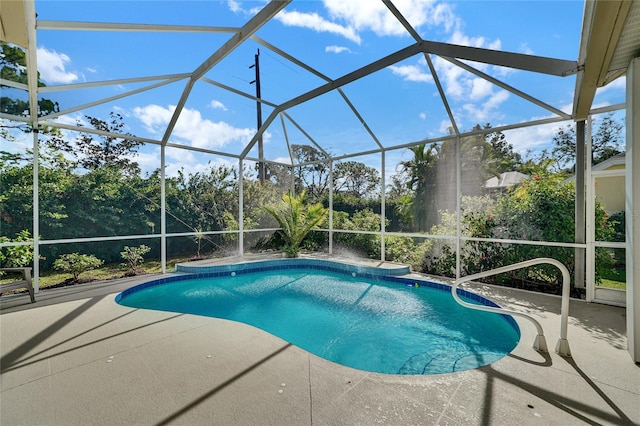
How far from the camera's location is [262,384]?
7.68 feet

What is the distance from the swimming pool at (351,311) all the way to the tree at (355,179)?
8.97 feet

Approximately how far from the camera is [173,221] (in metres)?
8.38

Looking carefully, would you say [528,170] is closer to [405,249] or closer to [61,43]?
[405,249]

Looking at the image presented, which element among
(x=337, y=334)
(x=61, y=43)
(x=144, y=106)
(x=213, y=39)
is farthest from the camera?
(x=144, y=106)

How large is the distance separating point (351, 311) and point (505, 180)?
14.3 ft

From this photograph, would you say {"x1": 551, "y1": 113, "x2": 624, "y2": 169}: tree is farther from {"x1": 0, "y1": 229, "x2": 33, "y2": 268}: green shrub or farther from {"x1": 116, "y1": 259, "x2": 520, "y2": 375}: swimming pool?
{"x1": 0, "y1": 229, "x2": 33, "y2": 268}: green shrub

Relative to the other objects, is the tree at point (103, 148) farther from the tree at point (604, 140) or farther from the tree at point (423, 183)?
the tree at point (604, 140)

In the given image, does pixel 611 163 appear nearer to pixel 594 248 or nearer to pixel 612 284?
pixel 594 248

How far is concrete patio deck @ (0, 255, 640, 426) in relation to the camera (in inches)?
78.0

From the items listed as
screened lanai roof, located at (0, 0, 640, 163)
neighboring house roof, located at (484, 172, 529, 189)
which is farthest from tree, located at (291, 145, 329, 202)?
neighboring house roof, located at (484, 172, 529, 189)

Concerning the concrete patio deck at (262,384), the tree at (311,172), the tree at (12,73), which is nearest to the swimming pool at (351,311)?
the concrete patio deck at (262,384)

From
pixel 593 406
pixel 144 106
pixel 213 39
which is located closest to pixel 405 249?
pixel 593 406

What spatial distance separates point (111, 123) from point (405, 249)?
28.6ft

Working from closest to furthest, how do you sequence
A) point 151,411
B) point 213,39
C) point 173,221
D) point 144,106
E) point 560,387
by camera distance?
point 151,411, point 560,387, point 213,39, point 144,106, point 173,221
